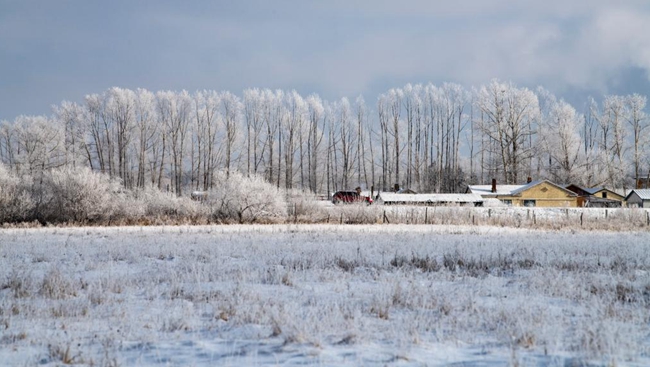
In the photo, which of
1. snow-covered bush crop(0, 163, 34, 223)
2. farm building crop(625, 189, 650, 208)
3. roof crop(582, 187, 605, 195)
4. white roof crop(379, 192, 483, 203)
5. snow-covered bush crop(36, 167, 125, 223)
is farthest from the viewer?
roof crop(582, 187, 605, 195)

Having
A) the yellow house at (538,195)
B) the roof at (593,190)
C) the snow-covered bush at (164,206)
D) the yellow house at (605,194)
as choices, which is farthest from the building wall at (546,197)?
the snow-covered bush at (164,206)

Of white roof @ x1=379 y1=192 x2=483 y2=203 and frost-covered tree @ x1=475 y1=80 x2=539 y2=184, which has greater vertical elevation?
frost-covered tree @ x1=475 y1=80 x2=539 y2=184

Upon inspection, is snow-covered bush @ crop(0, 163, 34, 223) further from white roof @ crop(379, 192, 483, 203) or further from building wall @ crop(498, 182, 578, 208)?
building wall @ crop(498, 182, 578, 208)

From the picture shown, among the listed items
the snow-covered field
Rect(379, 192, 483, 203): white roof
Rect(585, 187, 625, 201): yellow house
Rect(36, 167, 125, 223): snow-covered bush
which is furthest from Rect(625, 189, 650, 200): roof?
Rect(36, 167, 125, 223): snow-covered bush

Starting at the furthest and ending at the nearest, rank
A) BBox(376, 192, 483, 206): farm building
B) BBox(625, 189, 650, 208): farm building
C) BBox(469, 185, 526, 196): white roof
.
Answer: BBox(469, 185, 526, 196): white roof
BBox(625, 189, 650, 208): farm building
BBox(376, 192, 483, 206): farm building

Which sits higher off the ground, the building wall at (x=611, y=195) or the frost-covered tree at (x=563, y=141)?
the frost-covered tree at (x=563, y=141)

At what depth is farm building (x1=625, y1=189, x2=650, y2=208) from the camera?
49625 mm

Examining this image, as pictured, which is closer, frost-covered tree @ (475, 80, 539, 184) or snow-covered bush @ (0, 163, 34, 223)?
snow-covered bush @ (0, 163, 34, 223)

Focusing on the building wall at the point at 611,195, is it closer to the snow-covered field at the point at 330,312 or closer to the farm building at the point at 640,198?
the farm building at the point at 640,198

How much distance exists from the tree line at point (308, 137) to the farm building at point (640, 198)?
3.17 m

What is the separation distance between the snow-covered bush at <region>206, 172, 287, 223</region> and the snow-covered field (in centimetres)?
1813

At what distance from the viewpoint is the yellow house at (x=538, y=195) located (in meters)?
48.6

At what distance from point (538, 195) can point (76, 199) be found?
1837 inches

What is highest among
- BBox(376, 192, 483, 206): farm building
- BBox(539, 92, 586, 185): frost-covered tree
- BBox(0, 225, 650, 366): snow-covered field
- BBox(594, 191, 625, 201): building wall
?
BBox(539, 92, 586, 185): frost-covered tree
